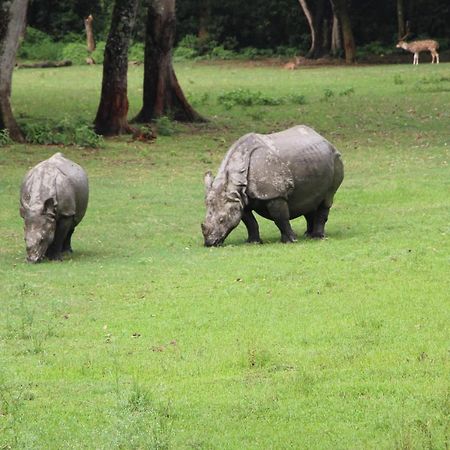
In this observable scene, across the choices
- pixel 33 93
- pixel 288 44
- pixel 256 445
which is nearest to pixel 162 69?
pixel 33 93

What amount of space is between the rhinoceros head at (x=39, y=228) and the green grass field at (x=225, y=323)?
0.75 feet

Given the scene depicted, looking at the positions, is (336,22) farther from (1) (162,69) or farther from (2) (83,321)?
(2) (83,321)

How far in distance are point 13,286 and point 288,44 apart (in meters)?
45.4

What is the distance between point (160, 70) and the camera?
96.3 feet

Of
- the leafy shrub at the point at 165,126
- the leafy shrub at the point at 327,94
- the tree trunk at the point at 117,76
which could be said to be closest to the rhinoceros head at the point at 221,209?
the tree trunk at the point at 117,76

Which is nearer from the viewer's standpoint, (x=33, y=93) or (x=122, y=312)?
(x=122, y=312)

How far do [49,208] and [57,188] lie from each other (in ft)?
0.97

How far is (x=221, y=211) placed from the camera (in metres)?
15.4

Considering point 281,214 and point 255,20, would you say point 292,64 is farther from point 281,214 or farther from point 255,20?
point 281,214

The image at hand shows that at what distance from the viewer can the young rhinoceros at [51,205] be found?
14.8m

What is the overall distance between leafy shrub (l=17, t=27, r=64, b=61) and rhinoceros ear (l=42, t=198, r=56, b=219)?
4192 centimetres

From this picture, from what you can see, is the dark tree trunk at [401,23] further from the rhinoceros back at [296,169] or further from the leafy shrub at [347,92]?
the rhinoceros back at [296,169]

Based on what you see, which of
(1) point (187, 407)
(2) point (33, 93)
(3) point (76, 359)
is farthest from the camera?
(2) point (33, 93)

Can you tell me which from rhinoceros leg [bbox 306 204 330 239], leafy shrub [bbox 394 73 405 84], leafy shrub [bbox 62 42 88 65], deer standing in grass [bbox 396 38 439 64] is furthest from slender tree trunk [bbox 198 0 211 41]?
rhinoceros leg [bbox 306 204 330 239]
